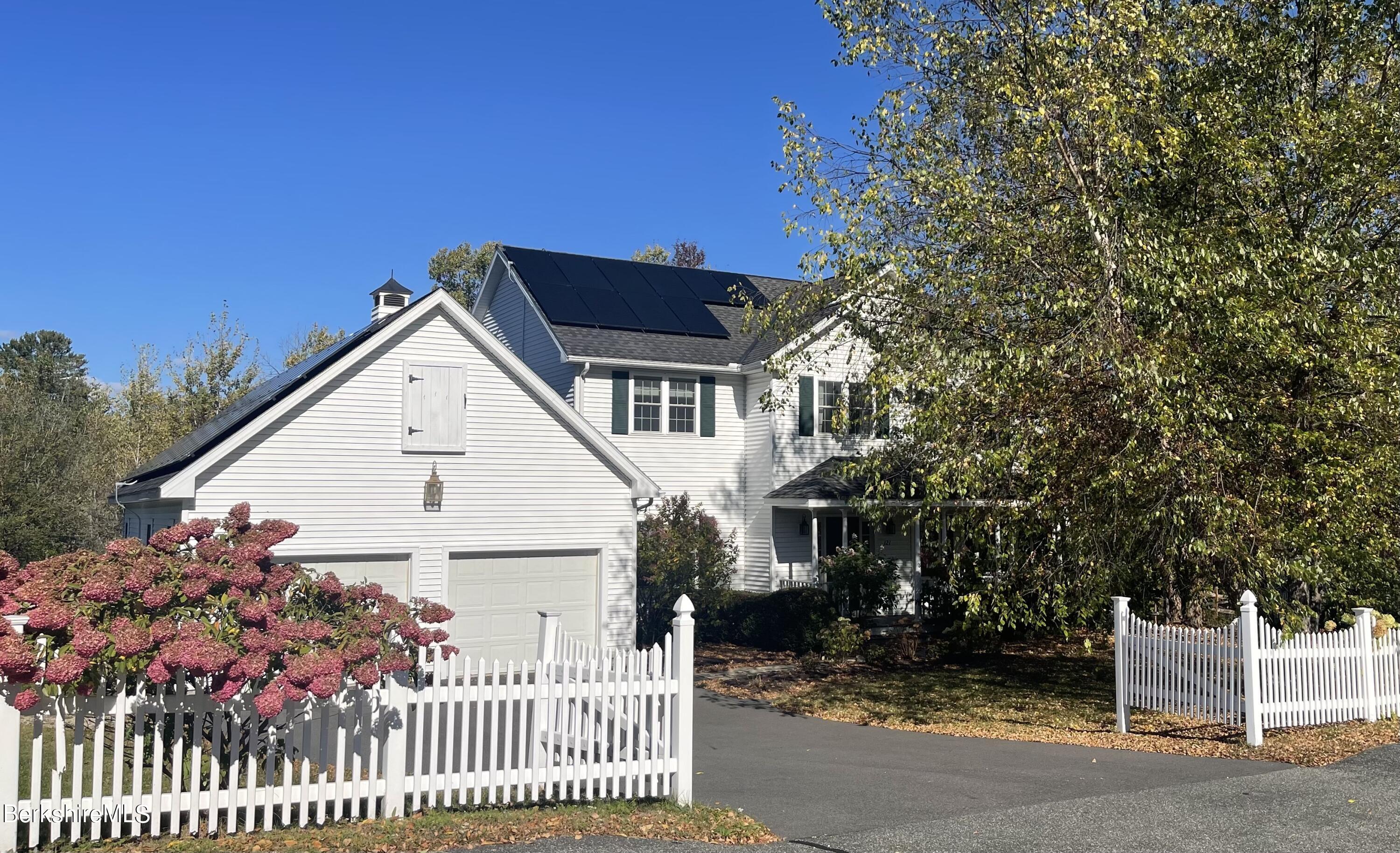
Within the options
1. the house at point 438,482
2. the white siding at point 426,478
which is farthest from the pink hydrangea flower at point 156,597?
the white siding at point 426,478

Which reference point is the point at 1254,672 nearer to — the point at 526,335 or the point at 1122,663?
the point at 1122,663

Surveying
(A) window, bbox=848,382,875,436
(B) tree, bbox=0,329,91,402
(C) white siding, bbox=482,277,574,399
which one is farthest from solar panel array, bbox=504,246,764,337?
(B) tree, bbox=0,329,91,402

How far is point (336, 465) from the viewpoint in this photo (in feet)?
52.1

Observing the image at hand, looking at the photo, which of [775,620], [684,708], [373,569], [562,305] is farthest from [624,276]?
[684,708]

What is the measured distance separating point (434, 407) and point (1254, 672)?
11711mm

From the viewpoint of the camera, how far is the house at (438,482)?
15492 millimetres

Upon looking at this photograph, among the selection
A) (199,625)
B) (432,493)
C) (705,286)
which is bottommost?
(199,625)

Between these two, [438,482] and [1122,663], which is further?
[438,482]

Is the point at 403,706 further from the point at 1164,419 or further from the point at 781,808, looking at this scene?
the point at 1164,419

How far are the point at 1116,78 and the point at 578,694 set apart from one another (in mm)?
10175

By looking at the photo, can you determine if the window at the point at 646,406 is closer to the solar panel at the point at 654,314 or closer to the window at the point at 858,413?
the solar panel at the point at 654,314

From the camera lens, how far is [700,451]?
24234mm

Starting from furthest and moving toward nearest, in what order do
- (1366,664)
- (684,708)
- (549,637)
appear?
(1366,664)
(549,637)
(684,708)

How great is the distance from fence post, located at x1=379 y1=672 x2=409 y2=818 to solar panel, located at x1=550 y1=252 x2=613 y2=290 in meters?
18.6
